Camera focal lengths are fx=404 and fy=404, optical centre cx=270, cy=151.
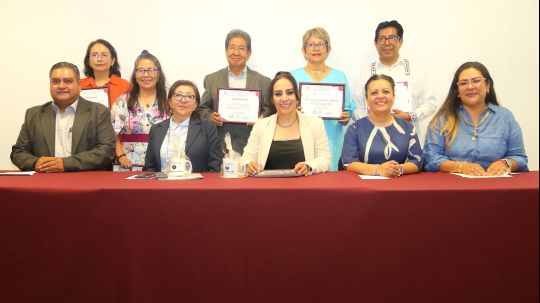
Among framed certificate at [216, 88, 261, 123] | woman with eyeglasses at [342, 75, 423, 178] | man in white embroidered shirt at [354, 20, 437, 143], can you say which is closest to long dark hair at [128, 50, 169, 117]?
framed certificate at [216, 88, 261, 123]

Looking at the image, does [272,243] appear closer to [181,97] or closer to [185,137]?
[185,137]

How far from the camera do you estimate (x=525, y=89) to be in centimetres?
514

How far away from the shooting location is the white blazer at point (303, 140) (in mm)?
3070

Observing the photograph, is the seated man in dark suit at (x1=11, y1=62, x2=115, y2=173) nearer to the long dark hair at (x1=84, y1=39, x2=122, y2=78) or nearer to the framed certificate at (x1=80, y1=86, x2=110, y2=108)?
the framed certificate at (x1=80, y1=86, x2=110, y2=108)

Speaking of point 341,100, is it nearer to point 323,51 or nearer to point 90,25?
point 323,51

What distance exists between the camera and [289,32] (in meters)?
5.07

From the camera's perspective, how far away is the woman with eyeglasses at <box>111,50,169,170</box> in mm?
3811

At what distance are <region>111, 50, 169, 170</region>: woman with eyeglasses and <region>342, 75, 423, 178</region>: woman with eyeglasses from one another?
5.97ft

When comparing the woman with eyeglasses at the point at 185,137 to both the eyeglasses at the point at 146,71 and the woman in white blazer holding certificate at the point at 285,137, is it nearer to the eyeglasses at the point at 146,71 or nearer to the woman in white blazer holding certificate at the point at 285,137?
the woman in white blazer holding certificate at the point at 285,137

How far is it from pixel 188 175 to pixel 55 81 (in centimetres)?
157

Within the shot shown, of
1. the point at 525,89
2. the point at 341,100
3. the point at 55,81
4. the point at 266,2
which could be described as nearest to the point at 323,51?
the point at 341,100

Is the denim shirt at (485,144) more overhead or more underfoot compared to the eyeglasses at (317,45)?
more underfoot

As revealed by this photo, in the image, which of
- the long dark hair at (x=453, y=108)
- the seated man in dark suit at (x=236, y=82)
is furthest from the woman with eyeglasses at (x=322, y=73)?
the long dark hair at (x=453, y=108)

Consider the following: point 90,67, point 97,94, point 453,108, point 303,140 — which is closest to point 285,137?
point 303,140
